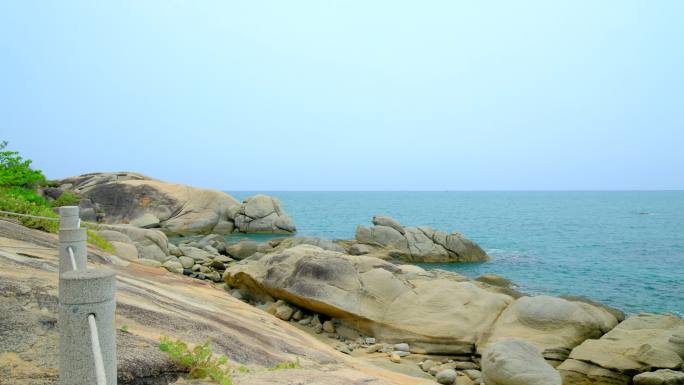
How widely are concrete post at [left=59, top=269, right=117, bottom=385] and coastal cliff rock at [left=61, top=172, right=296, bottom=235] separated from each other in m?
39.1

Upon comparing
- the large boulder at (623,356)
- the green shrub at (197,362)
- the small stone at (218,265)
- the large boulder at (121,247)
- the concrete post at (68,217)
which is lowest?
the small stone at (218,265)

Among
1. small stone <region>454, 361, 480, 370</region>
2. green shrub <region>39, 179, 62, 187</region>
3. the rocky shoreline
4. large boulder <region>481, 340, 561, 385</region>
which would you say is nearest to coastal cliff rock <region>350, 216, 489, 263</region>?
the rocky shoreline

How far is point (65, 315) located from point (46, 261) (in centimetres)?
414

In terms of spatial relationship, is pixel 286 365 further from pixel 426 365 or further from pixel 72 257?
pixel 426 365

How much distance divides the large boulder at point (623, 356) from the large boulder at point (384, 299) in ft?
7.66

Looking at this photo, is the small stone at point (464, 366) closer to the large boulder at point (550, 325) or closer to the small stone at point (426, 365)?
the large boulder at point (550, 325)

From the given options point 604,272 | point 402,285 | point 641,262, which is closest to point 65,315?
point 402,285

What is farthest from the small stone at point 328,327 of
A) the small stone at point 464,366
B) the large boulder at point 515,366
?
the large boulder at point 515,366

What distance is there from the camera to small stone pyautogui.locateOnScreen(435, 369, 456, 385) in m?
9.87

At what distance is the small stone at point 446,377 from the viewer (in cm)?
987

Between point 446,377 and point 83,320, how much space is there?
29.8 feet

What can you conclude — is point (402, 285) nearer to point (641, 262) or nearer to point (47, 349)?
point (47, 349)

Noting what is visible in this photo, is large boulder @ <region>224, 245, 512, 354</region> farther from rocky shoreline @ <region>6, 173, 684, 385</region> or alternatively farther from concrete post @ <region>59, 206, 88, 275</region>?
concrete post @ <region>59, 206, 88, 275</region>

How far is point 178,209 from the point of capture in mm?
41594
